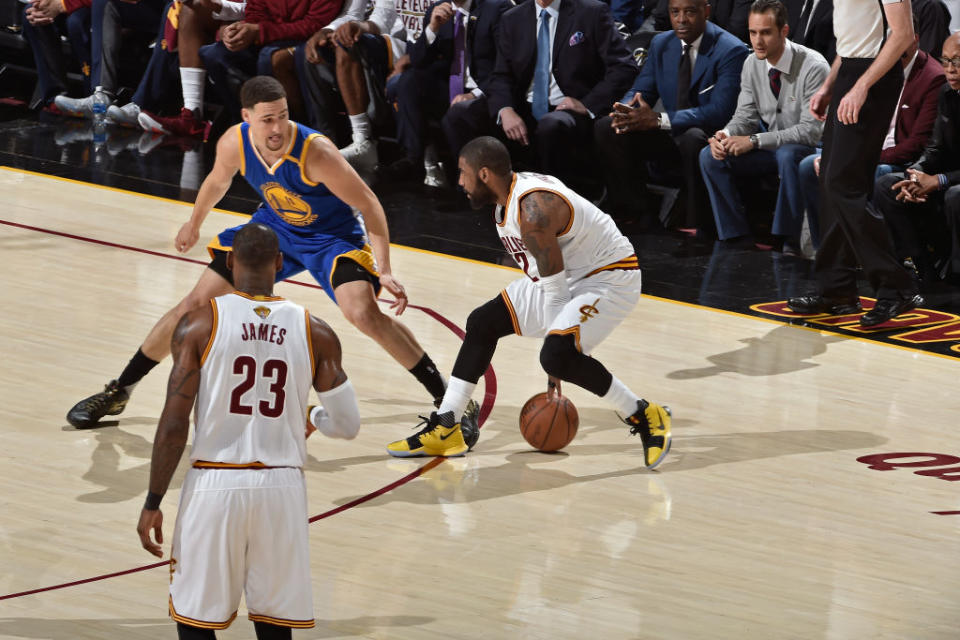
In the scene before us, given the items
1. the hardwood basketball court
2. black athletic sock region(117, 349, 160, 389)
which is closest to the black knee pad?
the hardwood basketball court

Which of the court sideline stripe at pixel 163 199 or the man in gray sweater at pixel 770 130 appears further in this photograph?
the man in gray sweater at pixel 770 130

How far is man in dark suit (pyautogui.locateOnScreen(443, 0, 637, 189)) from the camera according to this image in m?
9.93

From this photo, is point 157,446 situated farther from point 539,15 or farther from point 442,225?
point 539,15

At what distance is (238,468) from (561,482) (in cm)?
214

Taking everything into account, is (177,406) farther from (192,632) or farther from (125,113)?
(125,113)

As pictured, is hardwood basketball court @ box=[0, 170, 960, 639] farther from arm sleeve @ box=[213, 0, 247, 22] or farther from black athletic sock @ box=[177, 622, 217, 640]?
arm sleeve @ box=[213, 0, 247, 22]

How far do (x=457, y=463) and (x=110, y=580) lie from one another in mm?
1675

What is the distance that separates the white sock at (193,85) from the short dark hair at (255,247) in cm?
854

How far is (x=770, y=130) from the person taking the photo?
9312mm

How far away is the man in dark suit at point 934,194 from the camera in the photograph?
8.48 meters

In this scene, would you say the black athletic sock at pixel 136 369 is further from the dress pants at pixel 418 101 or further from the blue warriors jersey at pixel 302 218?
the dress pants at pixel 418 101

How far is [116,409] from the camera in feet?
18.5

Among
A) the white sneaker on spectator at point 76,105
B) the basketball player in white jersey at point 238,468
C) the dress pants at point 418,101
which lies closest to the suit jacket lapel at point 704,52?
the dress pants at point 418,101

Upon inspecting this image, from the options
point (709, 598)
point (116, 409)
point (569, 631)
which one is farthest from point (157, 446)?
point (116, 409)
